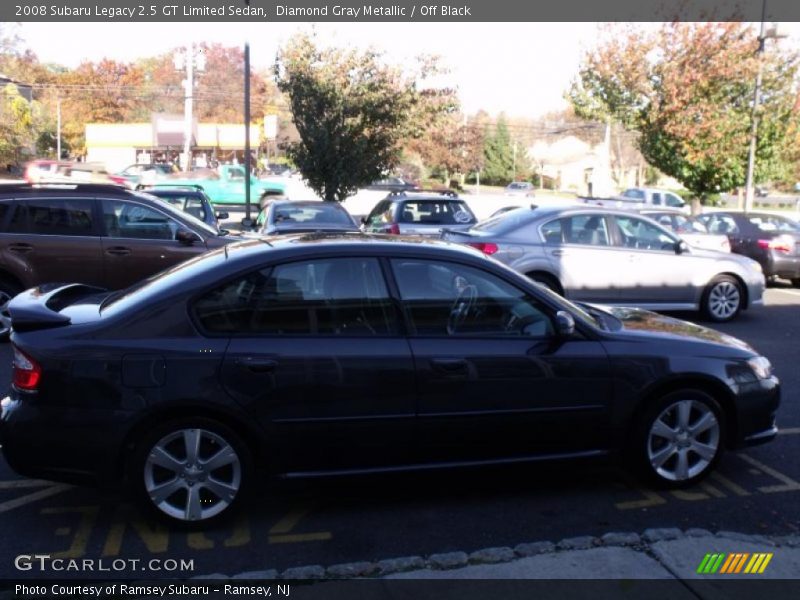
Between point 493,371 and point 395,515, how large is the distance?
986 mm

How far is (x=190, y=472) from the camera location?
14.1 feet

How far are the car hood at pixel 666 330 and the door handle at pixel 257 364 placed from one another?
82.0 inches

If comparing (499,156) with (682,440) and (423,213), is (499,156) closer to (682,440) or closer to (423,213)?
(423,213)

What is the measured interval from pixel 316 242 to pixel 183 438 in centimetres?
134

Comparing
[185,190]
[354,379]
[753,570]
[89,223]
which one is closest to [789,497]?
[753,570]

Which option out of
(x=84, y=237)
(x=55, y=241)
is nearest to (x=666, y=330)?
(x=84, y=237)

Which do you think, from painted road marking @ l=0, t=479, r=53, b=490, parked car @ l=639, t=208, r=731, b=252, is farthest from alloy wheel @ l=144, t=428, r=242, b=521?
parked car @ l=639, t=208, r=731, b=252

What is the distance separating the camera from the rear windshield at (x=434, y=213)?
14.6 m

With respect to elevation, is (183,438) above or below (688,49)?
below

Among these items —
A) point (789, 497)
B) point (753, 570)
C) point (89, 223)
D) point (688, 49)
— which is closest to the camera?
point (753, 570)

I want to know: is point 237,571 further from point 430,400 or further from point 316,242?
point 316,242

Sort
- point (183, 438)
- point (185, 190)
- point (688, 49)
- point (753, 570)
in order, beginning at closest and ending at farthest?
1. point (753, 570)
2. point (183, 438)
3. point (185, 190)
4. point (688, 49)

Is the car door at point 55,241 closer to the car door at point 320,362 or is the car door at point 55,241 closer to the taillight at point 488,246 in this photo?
the taillight at point 488,246

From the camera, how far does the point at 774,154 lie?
24047mm
